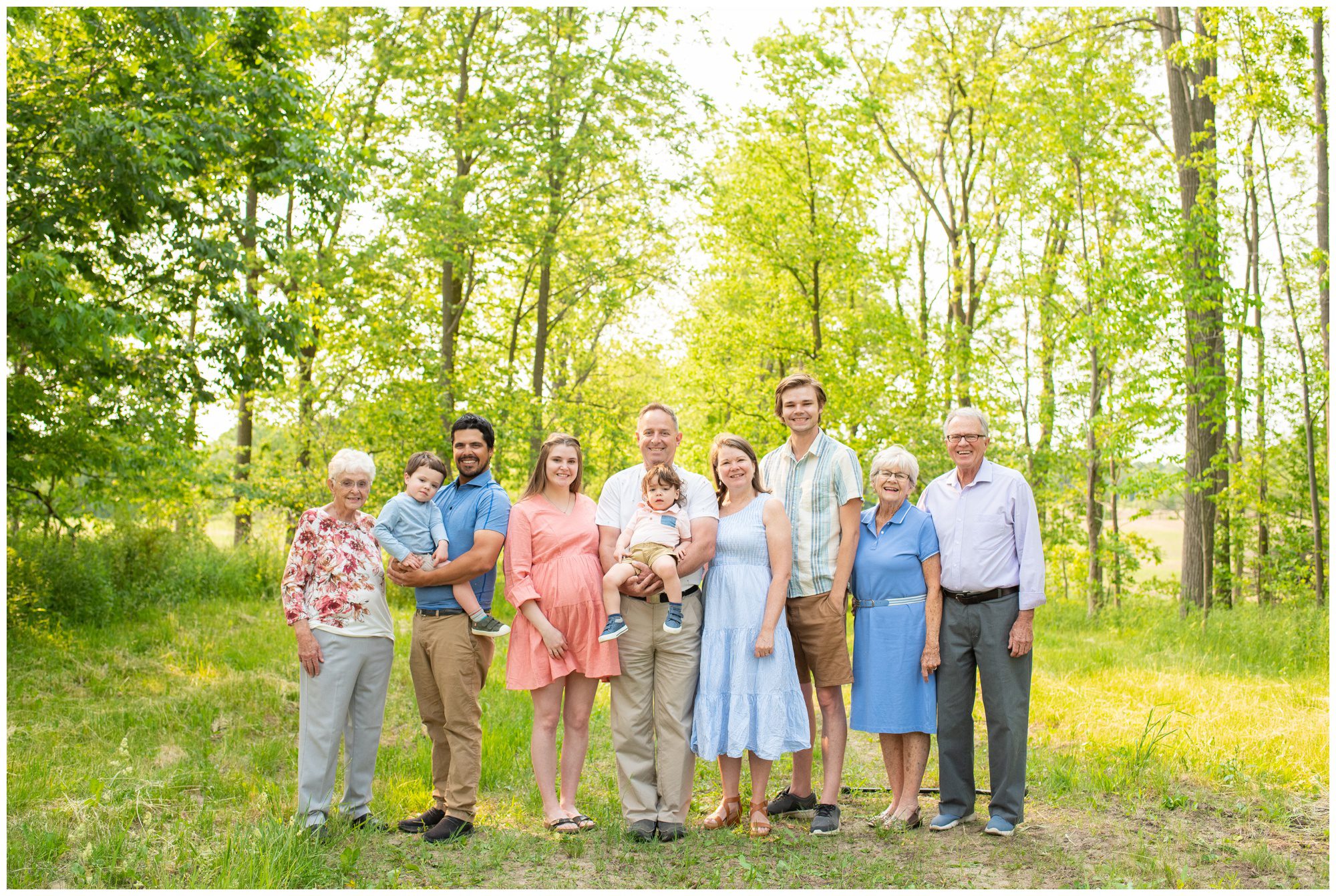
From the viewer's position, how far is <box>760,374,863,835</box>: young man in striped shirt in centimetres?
499

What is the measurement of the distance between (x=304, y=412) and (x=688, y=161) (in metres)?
7.59

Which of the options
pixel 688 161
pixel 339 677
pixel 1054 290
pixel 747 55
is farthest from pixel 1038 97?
pixel 339 677

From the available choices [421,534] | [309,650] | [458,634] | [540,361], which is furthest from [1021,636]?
[540,361]

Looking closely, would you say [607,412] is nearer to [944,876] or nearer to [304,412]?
[304,412]

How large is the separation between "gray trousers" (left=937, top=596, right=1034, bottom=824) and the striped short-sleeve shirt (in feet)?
2.16

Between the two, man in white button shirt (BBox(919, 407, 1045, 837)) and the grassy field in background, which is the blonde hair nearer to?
man in white button shirt (BBox(919, 407, 1045, 837))

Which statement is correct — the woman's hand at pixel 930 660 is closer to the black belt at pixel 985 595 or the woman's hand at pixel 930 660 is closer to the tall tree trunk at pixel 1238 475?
the black belt at pixel 985 595

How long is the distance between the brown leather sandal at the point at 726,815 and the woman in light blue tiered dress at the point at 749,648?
15mm

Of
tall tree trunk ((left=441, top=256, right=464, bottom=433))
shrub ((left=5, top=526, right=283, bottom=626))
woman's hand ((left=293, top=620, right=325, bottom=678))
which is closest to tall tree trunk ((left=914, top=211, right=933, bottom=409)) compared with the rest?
tall tree trunk ((left=441, top=256, right=464, bottom=433))

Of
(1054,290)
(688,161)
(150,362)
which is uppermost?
(688,161)

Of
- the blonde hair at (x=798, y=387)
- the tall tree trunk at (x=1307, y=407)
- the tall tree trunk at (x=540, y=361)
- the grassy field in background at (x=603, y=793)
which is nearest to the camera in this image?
the grassy field in background at (x=603, y=793)

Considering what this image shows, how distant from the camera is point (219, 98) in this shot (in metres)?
9.20

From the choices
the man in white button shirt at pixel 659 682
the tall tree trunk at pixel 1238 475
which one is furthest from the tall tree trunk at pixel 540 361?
the man in white button shirt at pixel 659 682

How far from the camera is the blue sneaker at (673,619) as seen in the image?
471cm
